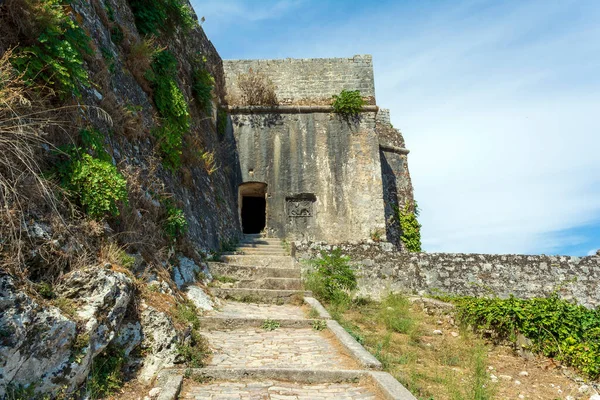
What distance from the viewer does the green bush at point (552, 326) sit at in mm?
5117

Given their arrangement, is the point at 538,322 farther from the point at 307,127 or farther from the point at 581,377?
the point at 307,127

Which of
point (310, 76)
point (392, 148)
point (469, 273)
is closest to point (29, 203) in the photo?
point (469, 273)

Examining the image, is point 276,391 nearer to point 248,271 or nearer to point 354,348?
point 354,348

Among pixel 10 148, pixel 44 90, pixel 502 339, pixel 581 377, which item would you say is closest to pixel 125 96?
pixel 44 90

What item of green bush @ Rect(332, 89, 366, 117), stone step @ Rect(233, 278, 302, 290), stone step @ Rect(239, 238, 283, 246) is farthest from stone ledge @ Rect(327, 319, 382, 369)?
green bush @ Rect(332, 89, 366, 117)

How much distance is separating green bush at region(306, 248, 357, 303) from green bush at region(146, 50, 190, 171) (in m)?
3.31

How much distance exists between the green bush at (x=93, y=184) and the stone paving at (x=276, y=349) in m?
1.90

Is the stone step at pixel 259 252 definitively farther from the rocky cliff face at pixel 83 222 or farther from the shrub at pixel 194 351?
the shrub at pixel 194 351

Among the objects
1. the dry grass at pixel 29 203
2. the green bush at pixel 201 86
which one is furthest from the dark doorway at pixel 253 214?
the dry grass at pixel 29 203

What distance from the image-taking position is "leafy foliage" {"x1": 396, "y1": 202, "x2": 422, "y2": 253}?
15146mm

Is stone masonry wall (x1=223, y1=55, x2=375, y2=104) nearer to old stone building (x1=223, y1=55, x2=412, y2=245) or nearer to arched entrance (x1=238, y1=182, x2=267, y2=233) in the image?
old stone building (x1=223, y1=55, x2=412, y2=245)

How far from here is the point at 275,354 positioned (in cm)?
429

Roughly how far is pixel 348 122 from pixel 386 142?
4.14 meters

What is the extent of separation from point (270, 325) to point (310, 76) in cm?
1083
